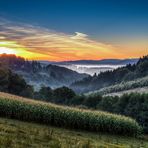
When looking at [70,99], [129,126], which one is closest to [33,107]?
[129,126]

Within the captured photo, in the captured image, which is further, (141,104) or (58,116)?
(141,104)

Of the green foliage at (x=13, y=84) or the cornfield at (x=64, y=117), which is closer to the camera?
the cornfield at (x=64, y=117)

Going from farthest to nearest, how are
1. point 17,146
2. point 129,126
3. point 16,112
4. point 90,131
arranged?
1. point 129,126
2. point 90,131
3. point 16,112
4. point 17,146

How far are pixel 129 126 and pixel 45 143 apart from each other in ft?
80.2

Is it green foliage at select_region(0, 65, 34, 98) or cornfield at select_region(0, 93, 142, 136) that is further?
green foliage at select_region(0, 65, 34, 98)

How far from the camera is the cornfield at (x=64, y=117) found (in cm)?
3769

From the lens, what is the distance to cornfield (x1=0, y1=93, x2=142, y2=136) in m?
37.7

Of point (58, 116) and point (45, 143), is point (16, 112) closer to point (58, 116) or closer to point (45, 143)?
point (58, 116)

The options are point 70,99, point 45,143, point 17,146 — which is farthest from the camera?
point 70,99

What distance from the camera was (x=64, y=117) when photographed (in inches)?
1560

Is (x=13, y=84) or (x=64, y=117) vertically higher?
(x=13, y=84)

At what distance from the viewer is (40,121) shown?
1513 inches

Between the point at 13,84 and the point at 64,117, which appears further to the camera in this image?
the point at 13,84

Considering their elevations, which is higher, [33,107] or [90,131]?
[33,107]
